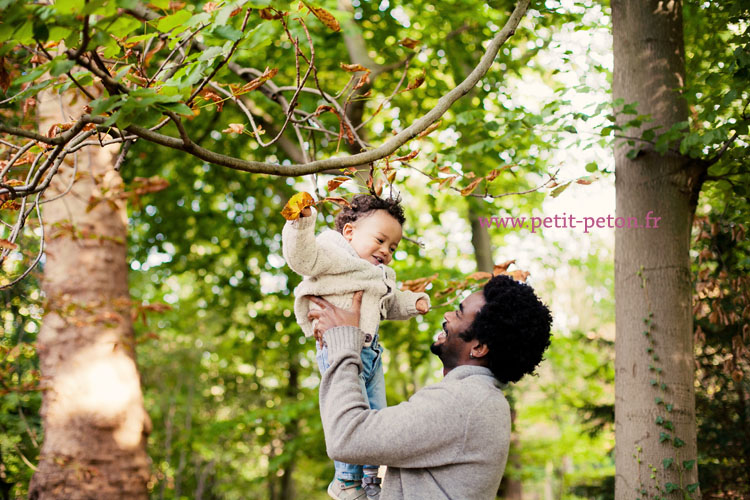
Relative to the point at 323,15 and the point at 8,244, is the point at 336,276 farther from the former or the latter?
the point at 8,244

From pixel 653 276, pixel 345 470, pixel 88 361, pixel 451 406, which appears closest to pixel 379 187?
pixel 451 406

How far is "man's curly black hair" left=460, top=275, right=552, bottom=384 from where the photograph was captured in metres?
1.89

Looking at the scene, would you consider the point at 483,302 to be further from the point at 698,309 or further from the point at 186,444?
the point at 186,444

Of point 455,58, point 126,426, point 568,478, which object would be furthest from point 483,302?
point 568,478

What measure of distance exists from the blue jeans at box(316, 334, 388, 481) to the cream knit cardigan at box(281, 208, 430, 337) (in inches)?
3.3

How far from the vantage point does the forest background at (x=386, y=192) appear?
2.64 m

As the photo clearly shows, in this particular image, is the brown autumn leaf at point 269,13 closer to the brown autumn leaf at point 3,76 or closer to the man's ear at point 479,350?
the brown autumn leaf at point 3,76

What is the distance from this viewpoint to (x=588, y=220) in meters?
3.55

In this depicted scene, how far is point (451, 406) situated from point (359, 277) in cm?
58

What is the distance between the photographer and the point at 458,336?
1980 mm

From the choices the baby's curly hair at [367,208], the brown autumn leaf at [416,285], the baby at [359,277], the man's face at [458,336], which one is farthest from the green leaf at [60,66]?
the brown autumn leaf at [416,285]

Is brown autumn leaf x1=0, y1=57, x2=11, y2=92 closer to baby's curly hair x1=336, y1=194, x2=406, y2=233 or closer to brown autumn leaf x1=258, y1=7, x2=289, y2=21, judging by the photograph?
brown autumn leaf x1=258, y1=7, x2=289, y2=21

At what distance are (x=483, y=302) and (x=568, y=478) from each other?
10.3 metres

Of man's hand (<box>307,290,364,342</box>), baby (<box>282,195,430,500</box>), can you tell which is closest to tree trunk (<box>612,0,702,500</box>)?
baby (<box>282,195,430,500</box>)
